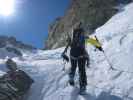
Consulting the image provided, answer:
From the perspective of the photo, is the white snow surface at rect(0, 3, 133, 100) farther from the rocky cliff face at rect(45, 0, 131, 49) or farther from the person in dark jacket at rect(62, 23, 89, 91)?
the rocky cliff face at rect(45, 0, 131, 49)

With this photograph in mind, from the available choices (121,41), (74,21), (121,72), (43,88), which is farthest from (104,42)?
(74,21)

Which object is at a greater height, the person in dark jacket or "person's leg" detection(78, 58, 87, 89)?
the person in dark jacket

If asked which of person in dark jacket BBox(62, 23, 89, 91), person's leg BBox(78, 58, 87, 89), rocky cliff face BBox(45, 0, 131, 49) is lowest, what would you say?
person's leg BBox(78, 58, 87, 89)

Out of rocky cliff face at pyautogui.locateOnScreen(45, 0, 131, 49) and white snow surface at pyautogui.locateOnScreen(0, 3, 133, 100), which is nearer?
white snow surface at pyautogui.locateOnScreen(0, 3, 133, 100)

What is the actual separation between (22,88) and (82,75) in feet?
8.60

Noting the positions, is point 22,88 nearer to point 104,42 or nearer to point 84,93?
point 84,93

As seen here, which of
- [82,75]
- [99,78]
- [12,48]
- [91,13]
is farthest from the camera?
[12,48]

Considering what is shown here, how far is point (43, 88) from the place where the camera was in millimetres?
13156

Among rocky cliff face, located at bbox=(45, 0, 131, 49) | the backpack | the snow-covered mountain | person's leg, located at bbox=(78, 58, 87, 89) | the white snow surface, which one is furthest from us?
the snow-covered mountain

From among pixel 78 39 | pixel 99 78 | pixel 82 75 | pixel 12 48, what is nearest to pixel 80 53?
pixel 78 39

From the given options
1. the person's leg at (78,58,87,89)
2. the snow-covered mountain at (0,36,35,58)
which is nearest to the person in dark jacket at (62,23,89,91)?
the person's leg at (78,58,87,89)

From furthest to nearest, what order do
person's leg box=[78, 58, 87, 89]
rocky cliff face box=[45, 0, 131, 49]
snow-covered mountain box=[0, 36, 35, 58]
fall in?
snow-covered mountain box=[0, 36, 35, 58], rocky cliff face box=[45, 0, 131, 49], person's leg box=[78, 58, 87, 89]

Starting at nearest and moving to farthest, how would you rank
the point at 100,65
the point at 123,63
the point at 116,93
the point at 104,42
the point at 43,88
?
the point at 116,93 → the point at 43,88 → the point at 123,63 → the point at 100,65 → the point at 104,42

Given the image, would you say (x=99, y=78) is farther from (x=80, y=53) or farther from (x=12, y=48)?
(x=12, y=48)
